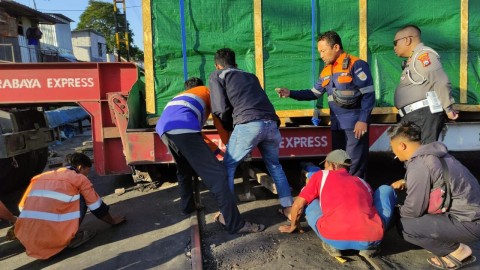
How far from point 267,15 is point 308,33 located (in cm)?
53

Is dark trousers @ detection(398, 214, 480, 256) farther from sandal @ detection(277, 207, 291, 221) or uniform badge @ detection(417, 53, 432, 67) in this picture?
uniform badge @ detection(417, 53, 432, 67)

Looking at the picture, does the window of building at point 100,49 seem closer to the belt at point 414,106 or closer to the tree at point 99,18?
the tree at point 99,18

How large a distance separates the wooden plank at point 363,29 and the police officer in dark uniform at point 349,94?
0.86 m

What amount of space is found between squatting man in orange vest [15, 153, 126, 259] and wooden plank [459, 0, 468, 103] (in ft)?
14.2

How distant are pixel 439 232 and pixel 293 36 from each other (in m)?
2.70

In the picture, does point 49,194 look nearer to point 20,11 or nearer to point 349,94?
point 349,94

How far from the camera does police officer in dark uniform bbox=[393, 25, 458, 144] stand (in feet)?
11.4

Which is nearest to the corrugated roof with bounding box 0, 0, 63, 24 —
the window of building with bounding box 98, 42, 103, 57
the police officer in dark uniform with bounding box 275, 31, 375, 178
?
the window of building with bounding box 98, 42, 103, 57

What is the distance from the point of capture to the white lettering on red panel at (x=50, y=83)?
4.53 m

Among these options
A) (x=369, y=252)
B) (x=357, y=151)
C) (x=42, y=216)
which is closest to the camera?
(x=369, y=252)

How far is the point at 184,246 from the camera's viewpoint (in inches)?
132

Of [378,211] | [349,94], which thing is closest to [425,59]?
[349,94]

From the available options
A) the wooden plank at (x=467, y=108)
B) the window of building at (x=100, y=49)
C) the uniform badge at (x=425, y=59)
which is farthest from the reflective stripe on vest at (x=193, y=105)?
the window of building at (x=100, y=49)

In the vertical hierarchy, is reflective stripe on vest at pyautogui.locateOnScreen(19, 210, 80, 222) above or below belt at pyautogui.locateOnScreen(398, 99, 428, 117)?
below
